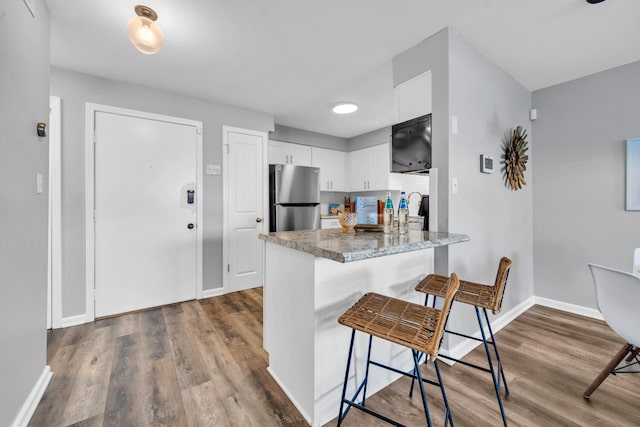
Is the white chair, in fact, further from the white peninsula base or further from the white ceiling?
the white ceiling

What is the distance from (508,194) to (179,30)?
123 inches

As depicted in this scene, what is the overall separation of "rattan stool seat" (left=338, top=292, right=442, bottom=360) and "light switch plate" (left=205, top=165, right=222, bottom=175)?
8.51ft

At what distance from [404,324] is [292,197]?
2960 millimetres

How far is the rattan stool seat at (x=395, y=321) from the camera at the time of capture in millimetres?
990

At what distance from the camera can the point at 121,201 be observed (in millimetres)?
2725

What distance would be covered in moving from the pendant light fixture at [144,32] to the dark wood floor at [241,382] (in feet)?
6.85

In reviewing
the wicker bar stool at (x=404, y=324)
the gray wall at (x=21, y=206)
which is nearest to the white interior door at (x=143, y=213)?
the gray wall at (x=21, y=206)

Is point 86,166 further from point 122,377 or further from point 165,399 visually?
point 165,399

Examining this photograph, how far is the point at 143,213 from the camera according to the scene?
2834 millimetres

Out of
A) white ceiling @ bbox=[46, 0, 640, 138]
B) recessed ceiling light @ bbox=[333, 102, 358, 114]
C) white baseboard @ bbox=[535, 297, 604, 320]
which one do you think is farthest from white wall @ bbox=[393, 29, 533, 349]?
recessed ceiling light @ bbox=[333, 102, 358, 114]

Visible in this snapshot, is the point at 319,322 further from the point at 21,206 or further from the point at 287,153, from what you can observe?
the point at 287,153

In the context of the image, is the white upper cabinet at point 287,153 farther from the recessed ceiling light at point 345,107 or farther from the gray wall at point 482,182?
the gray wall at point 482,182

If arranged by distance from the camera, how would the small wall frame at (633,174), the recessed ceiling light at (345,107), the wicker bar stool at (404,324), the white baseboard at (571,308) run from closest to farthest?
the wicker bar stool at (404,324), the small wall frame at (633,174), the white baseboard at (571,308), the recessed ceiling light at (345,107)

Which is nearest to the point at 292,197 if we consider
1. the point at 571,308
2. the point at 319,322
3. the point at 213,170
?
the point at 213,170
